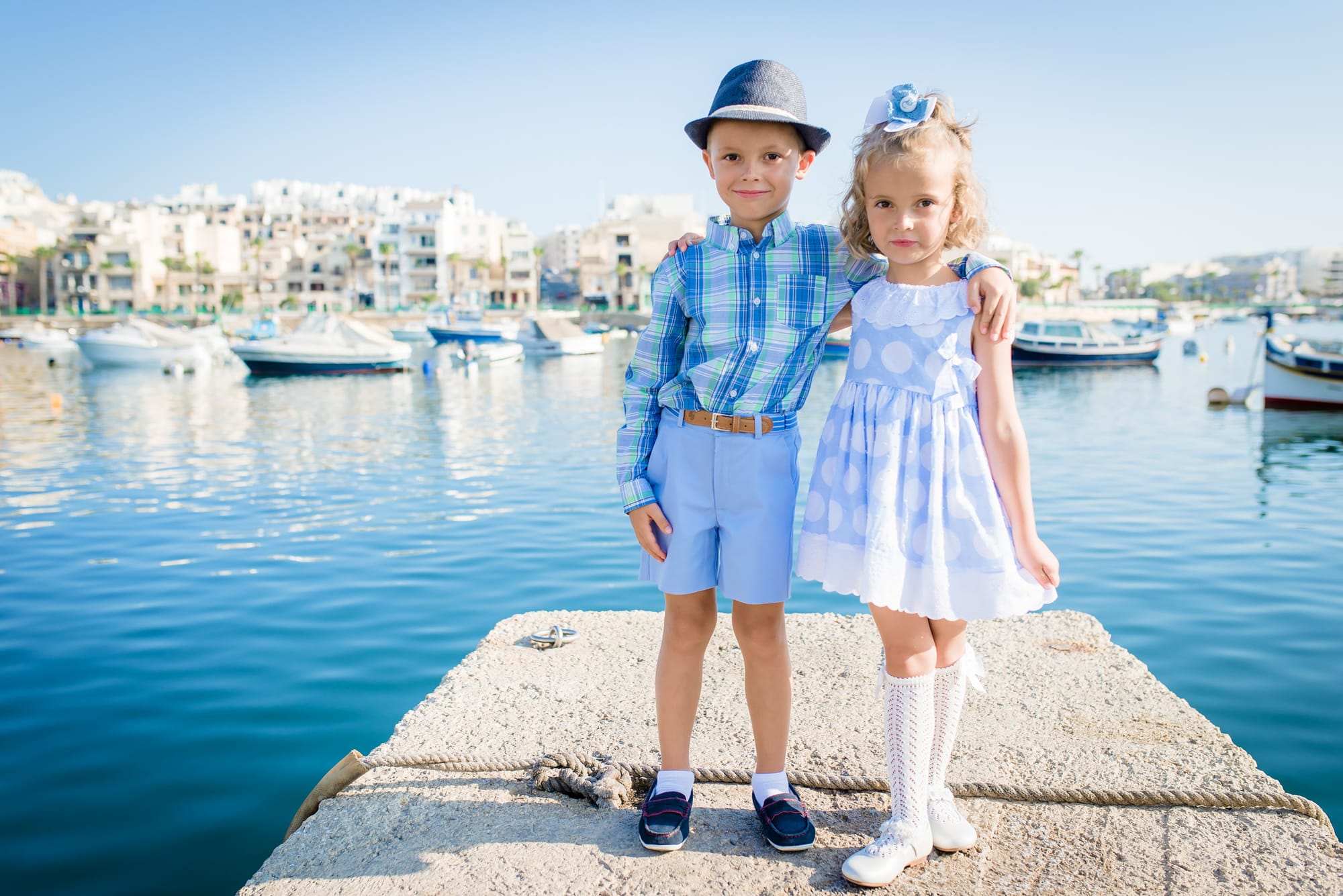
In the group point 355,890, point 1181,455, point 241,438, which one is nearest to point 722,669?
point 355,890

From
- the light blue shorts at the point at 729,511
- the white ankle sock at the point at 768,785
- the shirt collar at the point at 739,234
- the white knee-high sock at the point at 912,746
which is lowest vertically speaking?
the white ankle sock at the point at 768,785

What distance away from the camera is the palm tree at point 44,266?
7812 cm

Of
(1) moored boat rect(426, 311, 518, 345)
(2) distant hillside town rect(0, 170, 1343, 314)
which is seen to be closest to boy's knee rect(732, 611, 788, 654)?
(1) moored boat rect(426, 311, 518, 345)

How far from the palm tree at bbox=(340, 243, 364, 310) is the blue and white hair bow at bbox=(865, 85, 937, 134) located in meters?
86.8

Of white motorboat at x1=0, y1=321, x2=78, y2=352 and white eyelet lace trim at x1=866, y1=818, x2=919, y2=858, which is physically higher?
white motorboat at x1=0, y1=321, x2=78, y2=352

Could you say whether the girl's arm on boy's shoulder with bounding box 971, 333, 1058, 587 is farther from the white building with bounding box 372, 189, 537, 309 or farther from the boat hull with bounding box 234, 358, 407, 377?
the white building with bounding box 372, 189, 537, 309

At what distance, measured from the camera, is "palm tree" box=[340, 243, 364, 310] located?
276 feet

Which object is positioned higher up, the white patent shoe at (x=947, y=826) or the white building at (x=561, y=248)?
the white building at (x=561, y=248)

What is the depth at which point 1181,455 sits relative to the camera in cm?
1467

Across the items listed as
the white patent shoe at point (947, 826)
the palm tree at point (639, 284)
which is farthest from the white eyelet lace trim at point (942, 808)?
the palm tree at point (639, 284)

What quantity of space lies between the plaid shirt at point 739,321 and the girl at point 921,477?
5.8 inches

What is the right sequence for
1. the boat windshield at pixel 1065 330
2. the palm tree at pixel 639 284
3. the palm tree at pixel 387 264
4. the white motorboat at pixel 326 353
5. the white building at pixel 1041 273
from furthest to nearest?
the white building at pixel 1041 273
the palm tree at pixel 639 284
the palm tree at pixel 387 264
the boat windshield at pixel 1065 330
the white motorboat at pixel 326 353

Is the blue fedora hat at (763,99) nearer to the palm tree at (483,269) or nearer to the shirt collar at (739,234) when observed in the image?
the shirt collar at (739,234)

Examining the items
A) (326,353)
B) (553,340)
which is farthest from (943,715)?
(553,340)
